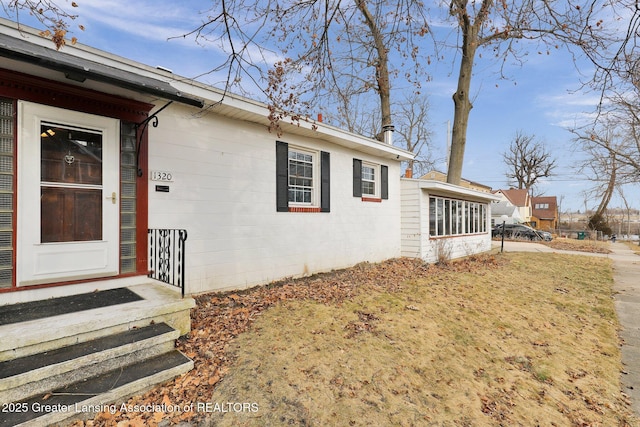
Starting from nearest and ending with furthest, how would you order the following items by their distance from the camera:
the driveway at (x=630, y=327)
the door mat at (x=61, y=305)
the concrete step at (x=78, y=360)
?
1. the concrete step at (x=78, y=360)
2. the door mat at (x=61, y=305)
3. the driveway at (x=630, y=327)

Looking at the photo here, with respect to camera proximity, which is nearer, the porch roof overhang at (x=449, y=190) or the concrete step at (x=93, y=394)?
the concrete step at (x=93, y=394)

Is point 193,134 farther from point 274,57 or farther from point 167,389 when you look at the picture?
point 167,389

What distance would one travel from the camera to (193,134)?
5.06 metres

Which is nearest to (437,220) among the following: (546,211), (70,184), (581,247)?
(70,184)

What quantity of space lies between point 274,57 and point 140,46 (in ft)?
7.21

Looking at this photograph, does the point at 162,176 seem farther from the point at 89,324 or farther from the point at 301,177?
the point at 301,177

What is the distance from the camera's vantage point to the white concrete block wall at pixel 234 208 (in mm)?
4805

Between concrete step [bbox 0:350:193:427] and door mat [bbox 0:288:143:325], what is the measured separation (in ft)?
3.00

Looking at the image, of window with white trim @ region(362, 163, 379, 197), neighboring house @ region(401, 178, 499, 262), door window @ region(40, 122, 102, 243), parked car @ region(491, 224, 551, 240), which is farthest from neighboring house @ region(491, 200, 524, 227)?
door window @ region(40, 122, 102, 243)

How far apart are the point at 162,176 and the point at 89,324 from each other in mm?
2516

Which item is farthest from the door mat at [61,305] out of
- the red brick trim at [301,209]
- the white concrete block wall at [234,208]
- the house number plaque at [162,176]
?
the red brick trim at [301,209]

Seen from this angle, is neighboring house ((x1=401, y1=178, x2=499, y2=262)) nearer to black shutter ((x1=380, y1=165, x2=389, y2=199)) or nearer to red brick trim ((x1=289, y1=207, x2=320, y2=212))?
black shutter ((x1=380, y1=165, x2=389, y2=199))

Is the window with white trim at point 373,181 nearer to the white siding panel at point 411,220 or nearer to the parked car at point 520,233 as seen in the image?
the white siding panel at point 411,220

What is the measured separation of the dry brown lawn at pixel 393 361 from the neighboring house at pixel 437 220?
4.10m
